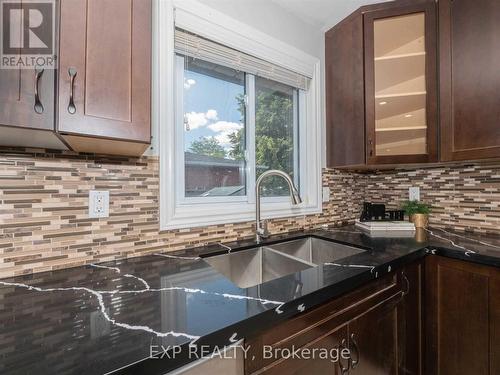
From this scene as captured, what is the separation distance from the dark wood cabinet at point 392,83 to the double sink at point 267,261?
59 centimetres

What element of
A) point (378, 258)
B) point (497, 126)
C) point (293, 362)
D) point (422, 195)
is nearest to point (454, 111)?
point (497, 126)

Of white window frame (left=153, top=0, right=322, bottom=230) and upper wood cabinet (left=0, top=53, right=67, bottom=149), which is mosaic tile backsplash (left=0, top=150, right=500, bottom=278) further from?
upper wood cabinet (left=0, top=53, right=67, bottom=149)

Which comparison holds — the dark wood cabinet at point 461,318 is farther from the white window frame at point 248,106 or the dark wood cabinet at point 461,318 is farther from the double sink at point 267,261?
the white window frame at point 248,106

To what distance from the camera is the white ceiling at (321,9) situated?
155 cm

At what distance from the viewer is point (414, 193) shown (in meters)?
1.84

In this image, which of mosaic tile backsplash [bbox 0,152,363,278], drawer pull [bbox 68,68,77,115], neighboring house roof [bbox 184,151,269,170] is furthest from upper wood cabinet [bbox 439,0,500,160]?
drawer pull [bbox 68,68,77,115]

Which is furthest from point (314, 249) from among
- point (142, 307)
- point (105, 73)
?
point (105, 73)

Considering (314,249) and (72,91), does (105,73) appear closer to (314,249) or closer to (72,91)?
(72,91)

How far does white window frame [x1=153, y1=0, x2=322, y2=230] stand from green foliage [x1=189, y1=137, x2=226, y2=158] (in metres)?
0.13

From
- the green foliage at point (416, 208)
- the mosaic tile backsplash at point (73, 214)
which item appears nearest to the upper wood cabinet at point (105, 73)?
the mosaic tile backsplash at point (73, 214)

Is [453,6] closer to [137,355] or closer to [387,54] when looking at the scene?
[387,54]

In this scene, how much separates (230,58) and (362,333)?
1.43 metres

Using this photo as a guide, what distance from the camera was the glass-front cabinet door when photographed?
1452 millimetres

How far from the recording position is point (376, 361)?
96cm
